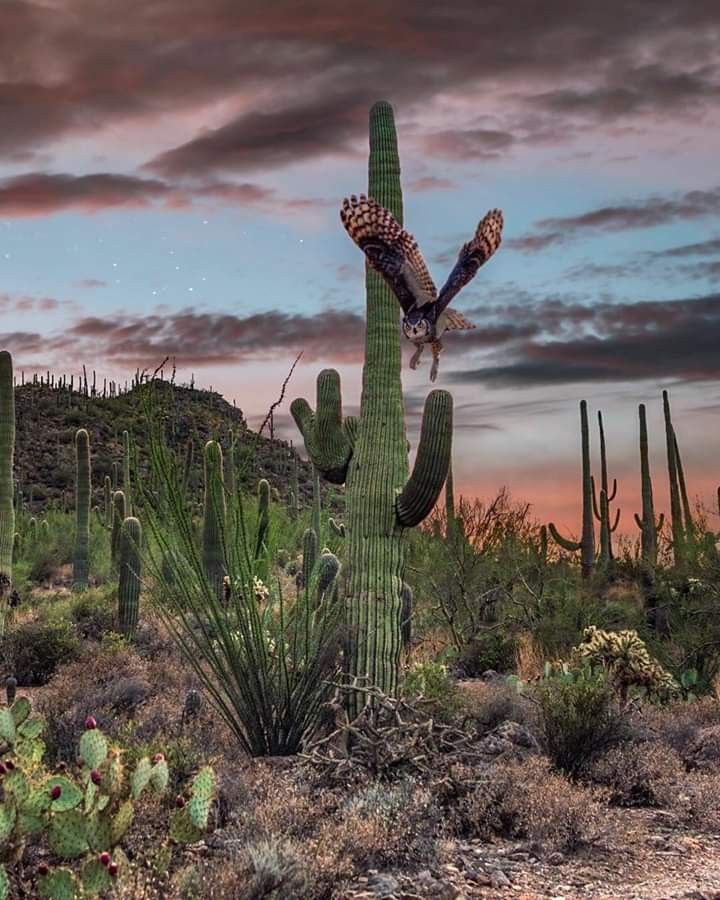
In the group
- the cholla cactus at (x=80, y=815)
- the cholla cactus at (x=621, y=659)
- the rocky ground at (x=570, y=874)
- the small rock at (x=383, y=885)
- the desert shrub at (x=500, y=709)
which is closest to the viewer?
the cholla cactus at (x=80, y=815)

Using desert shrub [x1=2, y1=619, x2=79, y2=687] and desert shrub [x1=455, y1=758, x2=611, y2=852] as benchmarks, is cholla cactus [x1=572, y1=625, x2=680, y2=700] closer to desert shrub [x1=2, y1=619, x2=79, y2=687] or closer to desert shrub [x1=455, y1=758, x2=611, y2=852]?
desert shrub [x1=455, y1=758, x2=611, y2=852]

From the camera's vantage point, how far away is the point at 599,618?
684 inches

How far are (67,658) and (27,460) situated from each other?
36.4 meters

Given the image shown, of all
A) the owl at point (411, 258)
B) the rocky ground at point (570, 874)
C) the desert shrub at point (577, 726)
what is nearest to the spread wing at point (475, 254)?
the owl at point (411, 258)

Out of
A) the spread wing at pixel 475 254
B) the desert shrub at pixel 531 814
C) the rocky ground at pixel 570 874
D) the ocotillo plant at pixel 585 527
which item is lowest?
the rocky ground at pixel 570 874

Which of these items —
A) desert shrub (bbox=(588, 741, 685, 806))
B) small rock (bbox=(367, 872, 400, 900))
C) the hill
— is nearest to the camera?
small rock (bbox=(367, 872, 400, 900))

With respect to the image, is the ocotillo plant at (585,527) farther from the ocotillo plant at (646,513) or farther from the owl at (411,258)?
the owl at (411,258)

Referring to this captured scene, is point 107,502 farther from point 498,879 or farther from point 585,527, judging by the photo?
point 498,879

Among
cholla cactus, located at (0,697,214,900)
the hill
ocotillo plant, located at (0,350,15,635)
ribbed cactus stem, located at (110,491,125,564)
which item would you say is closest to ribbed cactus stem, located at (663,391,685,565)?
ribbed cactus stem, located at (110,491,125,564)

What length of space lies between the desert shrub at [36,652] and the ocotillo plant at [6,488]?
153 centimetres

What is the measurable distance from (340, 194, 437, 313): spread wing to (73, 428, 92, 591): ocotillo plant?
1681 cm

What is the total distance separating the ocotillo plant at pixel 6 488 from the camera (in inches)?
681

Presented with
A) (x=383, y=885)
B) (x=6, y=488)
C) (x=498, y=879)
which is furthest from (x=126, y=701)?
(x=6, y=488)

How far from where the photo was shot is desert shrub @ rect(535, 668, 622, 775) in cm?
895
